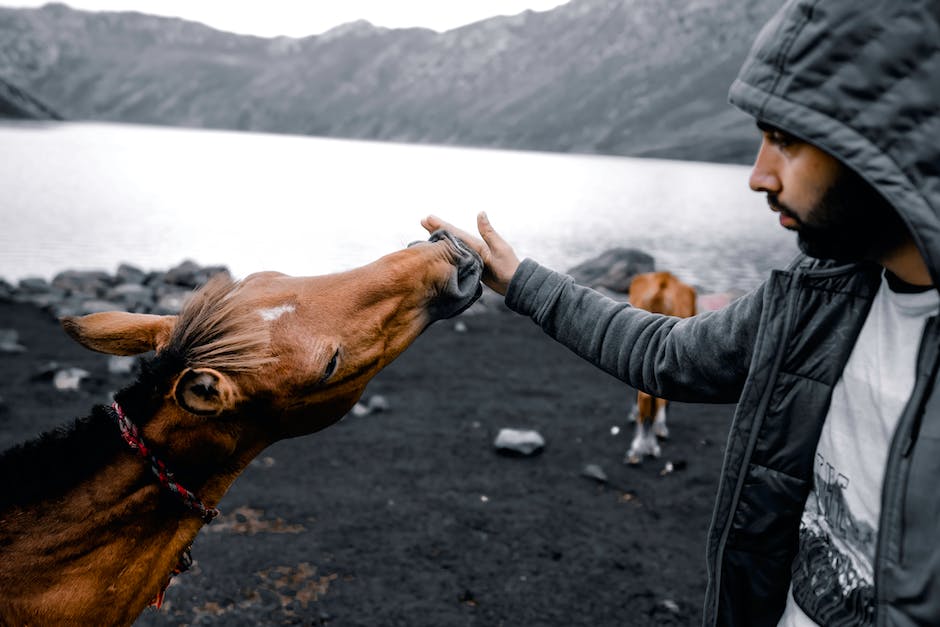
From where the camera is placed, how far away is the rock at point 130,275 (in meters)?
17.6

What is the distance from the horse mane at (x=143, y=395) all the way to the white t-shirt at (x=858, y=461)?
5.77 ft

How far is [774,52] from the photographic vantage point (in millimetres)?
1688

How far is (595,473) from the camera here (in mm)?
7488

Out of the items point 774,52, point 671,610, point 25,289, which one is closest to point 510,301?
point 774,52

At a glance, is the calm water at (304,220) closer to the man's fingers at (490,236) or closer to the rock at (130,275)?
the rock at (130,275)

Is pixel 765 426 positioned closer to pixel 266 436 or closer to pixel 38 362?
pixel 266 436

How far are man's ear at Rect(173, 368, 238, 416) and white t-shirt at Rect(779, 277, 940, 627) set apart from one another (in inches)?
69.3

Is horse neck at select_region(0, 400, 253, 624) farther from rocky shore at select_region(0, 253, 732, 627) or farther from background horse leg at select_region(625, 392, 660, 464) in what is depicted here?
background horse leg at select_region(625, 392, 660, 464)

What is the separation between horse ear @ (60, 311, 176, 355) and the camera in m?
2.70

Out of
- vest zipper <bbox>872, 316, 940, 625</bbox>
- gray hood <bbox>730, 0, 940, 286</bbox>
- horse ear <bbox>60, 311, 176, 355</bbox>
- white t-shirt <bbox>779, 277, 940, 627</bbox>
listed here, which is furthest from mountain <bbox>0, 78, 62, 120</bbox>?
vest zipper <bbox>872, 316, 940, 625</bbox>

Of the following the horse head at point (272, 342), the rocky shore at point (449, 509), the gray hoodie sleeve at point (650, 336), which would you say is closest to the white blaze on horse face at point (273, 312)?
the horse head at point (272, 342)

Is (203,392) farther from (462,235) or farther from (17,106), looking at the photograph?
(17,106)

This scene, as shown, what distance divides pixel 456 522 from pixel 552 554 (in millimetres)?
921

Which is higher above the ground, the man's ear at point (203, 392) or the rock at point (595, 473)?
the man's ear at point (203, 392)
